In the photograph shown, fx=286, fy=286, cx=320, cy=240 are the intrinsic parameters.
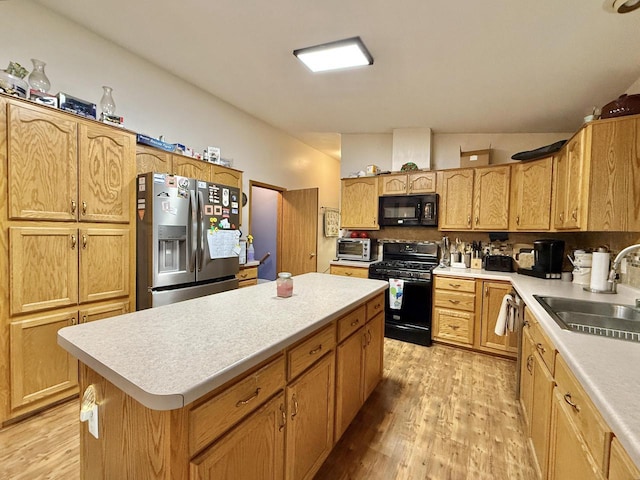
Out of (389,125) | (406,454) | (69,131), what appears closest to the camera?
(406,454)

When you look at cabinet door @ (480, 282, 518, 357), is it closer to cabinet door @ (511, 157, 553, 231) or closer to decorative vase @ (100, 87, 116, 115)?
cabinet door @ (511, 157, 553, 231)

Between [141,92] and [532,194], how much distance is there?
13.3 ft

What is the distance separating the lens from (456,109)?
10.4 feet

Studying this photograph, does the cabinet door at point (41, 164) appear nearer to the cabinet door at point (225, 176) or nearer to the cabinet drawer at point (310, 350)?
the cabinet door at point (225, 176)

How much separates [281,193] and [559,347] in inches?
167

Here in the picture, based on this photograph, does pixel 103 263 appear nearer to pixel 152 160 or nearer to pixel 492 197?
pixel 152 160

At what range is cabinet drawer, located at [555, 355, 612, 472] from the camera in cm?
78

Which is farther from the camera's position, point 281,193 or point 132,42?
point 281,193

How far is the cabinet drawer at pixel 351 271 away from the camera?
3657 mm

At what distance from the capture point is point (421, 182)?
364 centimetres

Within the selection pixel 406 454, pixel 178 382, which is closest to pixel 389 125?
pixel 406 454

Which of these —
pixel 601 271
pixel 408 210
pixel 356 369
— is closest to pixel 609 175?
pixel 601 271

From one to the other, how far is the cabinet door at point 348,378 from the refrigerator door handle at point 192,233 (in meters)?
1.60

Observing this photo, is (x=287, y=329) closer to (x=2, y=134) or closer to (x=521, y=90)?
(x=2, y=134)
